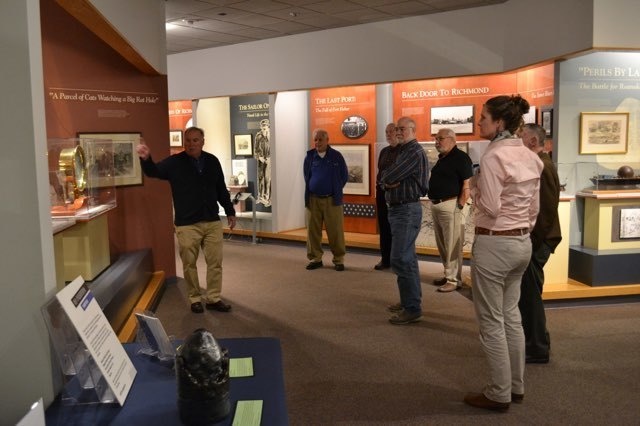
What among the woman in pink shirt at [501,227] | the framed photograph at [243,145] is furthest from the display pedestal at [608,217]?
the framed photograph at [243,145]

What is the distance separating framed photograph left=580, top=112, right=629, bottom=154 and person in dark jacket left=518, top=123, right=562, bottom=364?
7.45 ft

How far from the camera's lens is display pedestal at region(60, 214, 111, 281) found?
435 cm

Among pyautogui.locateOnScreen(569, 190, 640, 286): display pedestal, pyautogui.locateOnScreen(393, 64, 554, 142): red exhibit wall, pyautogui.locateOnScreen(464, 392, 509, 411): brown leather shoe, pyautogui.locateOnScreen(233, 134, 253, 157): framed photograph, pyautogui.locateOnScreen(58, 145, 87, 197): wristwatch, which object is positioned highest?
pyautogui.locateOnScreen(393, 64, 554, 142): red exhibit wall

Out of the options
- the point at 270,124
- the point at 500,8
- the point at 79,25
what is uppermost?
the point at 500,8

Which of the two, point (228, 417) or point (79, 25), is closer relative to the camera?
point (228, 417)

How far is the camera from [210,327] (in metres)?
5.01

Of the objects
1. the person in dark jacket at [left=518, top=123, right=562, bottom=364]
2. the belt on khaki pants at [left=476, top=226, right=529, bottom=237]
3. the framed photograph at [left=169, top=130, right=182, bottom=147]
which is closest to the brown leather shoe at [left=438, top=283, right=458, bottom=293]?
the person in dark jacket at [left=518, top=123, right=562, bottom=364]

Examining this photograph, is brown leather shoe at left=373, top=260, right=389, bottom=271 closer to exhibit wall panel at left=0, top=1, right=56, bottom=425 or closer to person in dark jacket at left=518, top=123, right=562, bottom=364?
person in dark jacket at left=518, top=123, right=562, bottom=364

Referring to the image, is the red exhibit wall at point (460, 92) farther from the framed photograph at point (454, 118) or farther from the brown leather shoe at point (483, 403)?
the brown leather shoe at point (483, 403)

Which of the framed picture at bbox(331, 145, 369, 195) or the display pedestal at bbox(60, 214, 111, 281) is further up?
the framed picture at bbox(331, 145, 369, 195)

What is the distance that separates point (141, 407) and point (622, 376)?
3357 mm

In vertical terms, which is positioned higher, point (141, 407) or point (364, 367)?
point (141, 407)

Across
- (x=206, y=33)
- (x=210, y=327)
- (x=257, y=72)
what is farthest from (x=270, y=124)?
(x=210, y=327)

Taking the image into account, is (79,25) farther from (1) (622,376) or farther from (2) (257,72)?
(1) (622,376)
